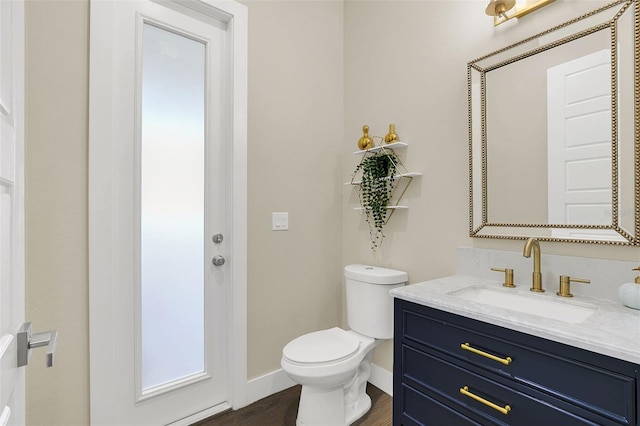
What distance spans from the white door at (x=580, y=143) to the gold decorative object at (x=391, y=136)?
79 cm

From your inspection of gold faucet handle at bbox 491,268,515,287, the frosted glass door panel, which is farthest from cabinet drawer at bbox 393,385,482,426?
the frosted glass door panel

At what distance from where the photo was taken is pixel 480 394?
109cm

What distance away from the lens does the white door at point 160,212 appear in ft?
4.90

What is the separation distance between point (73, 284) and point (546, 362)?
182 cm

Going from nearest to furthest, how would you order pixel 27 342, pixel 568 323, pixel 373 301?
pixel 27 342 < pixel 568 323 < pixel 373 301

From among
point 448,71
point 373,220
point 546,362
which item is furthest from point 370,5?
point 546,362

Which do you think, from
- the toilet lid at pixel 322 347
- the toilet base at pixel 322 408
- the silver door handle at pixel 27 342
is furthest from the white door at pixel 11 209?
the toilet base at pixel 322 408

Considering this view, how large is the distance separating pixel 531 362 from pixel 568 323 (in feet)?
0.52

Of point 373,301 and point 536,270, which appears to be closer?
point 536,270

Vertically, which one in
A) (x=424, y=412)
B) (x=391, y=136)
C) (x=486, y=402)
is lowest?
(x=424, y=412)

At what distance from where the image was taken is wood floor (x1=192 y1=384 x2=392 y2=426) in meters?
1.76

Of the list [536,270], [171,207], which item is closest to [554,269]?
[536,270]

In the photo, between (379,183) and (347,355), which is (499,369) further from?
(379,183)

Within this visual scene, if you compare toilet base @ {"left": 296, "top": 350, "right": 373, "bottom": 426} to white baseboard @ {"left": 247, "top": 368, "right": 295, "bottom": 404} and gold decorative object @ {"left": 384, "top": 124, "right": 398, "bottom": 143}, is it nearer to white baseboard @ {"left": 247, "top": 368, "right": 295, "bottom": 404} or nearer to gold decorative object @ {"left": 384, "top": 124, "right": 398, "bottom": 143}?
white baseboard @ {"left": 247, "top": 368, "right": 295, "bottom": 404}
